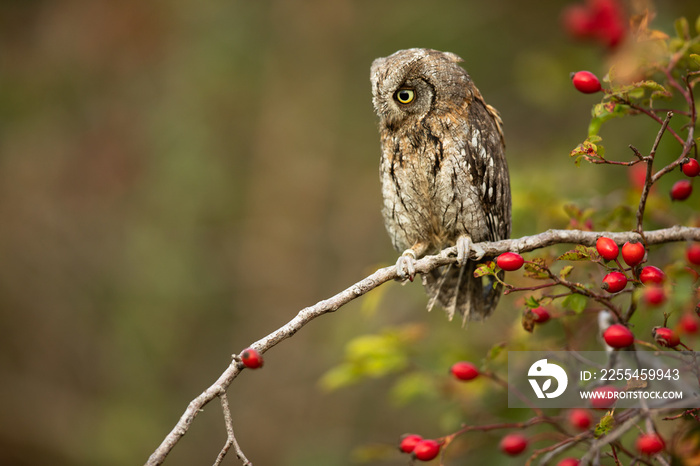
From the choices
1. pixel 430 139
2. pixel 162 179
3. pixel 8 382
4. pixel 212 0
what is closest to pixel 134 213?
pixel 162 179

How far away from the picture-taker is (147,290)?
5430mm

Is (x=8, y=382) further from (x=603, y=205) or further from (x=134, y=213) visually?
(x=603, y=205)

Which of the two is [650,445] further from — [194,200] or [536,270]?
[194,200]

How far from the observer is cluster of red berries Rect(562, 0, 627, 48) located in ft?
8.84

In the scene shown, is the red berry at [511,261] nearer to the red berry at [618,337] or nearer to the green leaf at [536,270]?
the green leaf at [536,270]

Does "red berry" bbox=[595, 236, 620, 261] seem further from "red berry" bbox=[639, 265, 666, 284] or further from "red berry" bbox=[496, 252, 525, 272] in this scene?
"red berry" bbox=[496, 252, 525, 272]

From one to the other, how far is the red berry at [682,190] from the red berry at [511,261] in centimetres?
65

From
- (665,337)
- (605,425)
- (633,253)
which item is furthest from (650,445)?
(633,253)

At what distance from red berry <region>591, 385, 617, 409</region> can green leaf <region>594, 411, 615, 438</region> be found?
19cm

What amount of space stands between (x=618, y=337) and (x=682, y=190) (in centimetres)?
68

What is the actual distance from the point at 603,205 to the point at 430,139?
2.65 feet

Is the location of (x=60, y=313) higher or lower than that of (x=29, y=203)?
lower

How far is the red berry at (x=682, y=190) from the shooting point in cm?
193

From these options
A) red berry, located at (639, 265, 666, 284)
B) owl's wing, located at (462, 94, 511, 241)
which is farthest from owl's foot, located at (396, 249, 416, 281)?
red berry, located at (639, 265, 666, 284)
